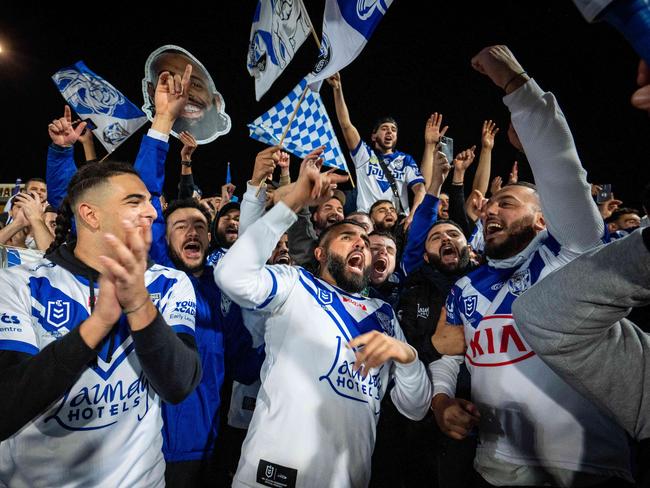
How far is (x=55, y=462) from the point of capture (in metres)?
Result: 1.63

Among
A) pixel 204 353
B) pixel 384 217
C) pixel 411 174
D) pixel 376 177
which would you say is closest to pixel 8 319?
pixel 204 353

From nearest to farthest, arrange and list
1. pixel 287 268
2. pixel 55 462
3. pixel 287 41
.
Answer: pixel 55 462 < pixel 287 268 < pixel 287 41

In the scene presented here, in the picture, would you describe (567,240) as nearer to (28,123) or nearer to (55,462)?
(55,462)

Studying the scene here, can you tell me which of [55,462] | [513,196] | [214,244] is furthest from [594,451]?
[214,244]

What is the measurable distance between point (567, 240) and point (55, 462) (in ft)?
8.08

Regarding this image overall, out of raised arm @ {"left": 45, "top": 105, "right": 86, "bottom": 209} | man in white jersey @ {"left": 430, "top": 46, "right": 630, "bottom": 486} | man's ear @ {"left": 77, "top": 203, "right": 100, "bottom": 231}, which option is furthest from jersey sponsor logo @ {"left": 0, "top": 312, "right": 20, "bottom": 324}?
Result: raised arm @ {"left": 45, "top": 105, "right": 86, "bottom": 209}

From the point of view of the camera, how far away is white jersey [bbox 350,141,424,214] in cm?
621

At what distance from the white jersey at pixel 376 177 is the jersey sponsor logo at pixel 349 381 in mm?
3994

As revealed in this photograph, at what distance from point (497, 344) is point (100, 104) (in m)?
5.02

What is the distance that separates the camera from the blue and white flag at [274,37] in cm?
405

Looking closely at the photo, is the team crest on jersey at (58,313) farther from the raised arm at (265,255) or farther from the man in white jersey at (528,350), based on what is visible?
the man in white jersey at (528,350)

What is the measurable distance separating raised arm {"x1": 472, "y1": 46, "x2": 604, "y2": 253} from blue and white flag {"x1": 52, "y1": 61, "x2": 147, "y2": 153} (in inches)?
169

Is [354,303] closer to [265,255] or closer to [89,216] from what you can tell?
[265,255]

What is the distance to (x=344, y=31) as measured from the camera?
3439 millimetres
